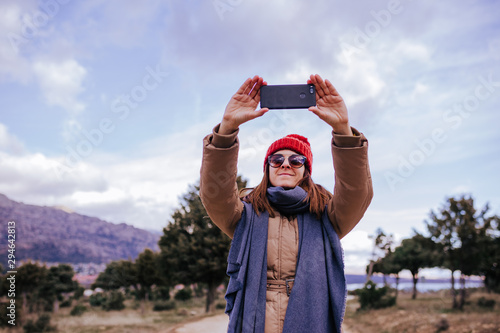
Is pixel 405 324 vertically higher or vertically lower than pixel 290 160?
lower

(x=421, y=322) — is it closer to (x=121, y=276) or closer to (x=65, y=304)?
(x=121, y=276)

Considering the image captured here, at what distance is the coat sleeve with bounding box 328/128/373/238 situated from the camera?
220 centimetres

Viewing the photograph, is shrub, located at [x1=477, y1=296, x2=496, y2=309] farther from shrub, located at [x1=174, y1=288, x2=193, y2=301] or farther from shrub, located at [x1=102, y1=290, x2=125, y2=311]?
shrub, located at [x1=174, y1=288, x2=193, y2=301]

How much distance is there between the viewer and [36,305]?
25.9 m

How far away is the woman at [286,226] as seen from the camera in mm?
2221

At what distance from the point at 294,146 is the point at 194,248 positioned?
58.1 ft

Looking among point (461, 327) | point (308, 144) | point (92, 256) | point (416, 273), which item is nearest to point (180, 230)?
point (461, 327)

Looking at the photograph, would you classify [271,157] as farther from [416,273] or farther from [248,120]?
[416,273]

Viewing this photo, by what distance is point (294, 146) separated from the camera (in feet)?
9.34

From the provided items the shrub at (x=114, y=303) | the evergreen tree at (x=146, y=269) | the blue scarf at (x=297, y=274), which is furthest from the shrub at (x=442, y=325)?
the shrub at (x=114, y=303)

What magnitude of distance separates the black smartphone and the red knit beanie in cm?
63

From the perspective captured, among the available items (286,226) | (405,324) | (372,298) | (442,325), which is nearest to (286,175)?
(286,226)

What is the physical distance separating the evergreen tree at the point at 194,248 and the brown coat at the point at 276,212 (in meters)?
16.4

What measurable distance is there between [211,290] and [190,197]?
5.68 metres
